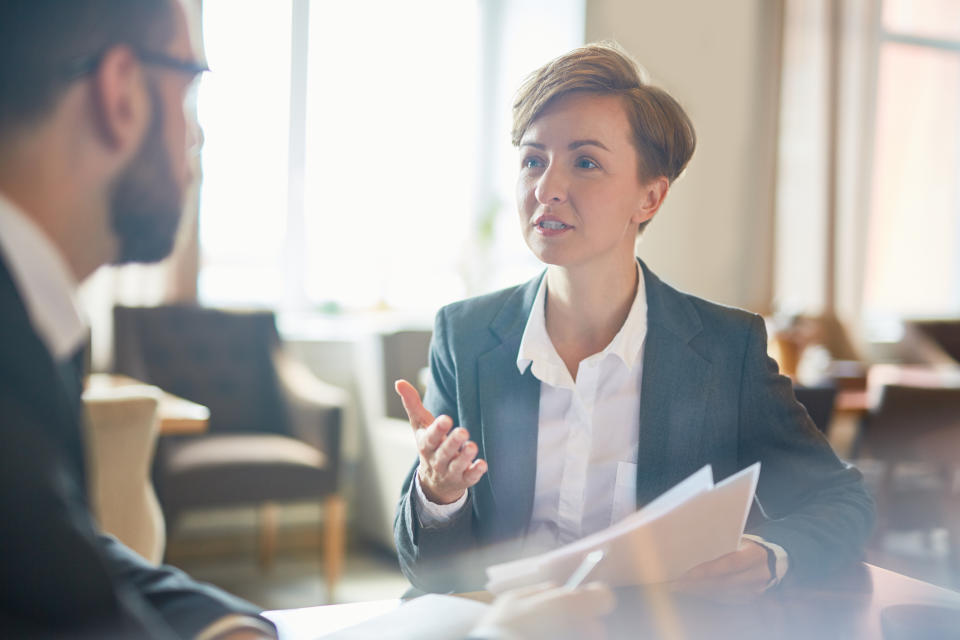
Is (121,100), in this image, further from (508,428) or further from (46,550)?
(508,428)

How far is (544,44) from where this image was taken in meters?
5.15

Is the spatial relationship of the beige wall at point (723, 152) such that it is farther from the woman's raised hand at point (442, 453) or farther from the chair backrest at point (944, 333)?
the woman's raised hand at point (442, 453)

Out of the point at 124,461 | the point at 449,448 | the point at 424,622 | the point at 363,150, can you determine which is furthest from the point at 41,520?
the point at 363,150

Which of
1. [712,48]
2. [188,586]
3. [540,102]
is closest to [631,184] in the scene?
[540,102]

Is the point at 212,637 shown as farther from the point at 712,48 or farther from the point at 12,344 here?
the point at 712,48

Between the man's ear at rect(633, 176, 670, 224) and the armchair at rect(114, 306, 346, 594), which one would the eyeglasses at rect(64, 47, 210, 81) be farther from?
the armchair at rect(114, 306, 346, 594)

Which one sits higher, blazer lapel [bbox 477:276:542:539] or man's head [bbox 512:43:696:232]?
man's head [bbox 512:43:696:232]

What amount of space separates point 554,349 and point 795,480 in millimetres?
415

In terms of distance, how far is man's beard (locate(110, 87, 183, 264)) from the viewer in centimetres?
66

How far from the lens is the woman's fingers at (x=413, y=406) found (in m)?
Result: 1.11

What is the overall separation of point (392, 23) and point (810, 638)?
4.41 metres

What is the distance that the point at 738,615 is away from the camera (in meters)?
0.94

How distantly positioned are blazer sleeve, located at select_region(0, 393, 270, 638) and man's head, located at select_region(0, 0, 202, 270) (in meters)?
0.19

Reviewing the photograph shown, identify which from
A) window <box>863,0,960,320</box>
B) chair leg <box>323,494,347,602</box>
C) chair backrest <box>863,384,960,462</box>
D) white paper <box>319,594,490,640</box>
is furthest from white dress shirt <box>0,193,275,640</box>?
window <box>863,0,960,320</box>
